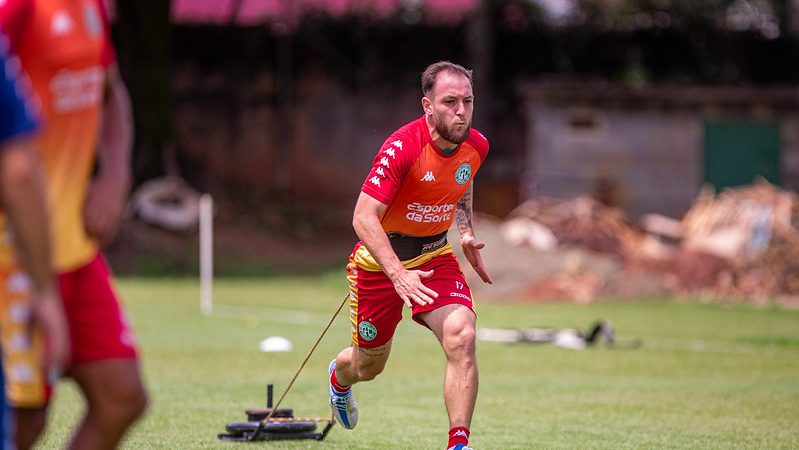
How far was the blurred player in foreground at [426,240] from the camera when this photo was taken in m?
7.51

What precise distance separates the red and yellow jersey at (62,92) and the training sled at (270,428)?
4.28 metres

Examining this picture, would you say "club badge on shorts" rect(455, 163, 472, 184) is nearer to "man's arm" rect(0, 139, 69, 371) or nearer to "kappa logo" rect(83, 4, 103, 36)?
"kappa logo" rect(83, 4, 103, 36)

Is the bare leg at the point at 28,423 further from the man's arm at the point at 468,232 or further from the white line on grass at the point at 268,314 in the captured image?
the white line on grass at the point at 268,314

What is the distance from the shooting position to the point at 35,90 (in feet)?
14.6

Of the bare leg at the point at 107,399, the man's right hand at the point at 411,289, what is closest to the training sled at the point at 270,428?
the man's right hand at the point at 411,289

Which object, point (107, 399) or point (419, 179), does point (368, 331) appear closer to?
point (419, 179)

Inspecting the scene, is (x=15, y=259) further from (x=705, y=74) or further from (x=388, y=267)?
(x=705, y=74)

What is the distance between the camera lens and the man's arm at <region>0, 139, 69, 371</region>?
3.71 m

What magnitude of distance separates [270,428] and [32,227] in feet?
17.2

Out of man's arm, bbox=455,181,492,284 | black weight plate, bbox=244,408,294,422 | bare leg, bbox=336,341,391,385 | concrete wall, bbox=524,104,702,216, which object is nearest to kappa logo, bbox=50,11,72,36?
bare leg, bbox=336,341,391,385

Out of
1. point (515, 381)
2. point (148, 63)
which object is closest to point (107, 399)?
point (515, 381)

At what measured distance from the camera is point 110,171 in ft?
16.0

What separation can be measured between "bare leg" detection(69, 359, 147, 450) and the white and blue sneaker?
4037mm

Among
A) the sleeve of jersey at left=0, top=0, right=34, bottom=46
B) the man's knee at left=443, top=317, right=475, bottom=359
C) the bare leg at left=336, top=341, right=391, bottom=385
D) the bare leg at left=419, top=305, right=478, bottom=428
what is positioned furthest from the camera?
the bare leg at left=336, top=341, right=391, bottom=385
